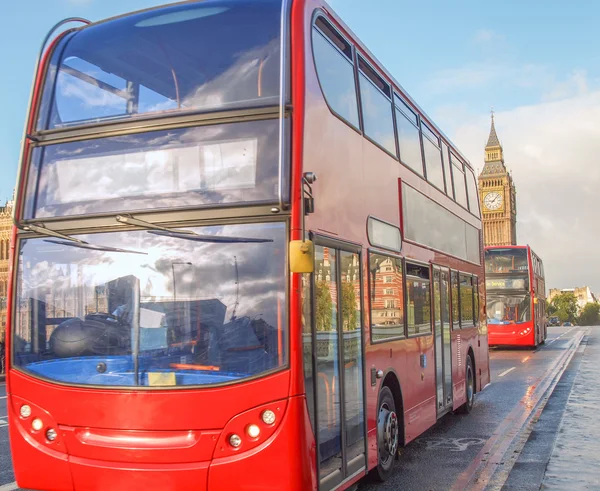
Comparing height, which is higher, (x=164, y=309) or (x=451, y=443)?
(x=164, y=309)

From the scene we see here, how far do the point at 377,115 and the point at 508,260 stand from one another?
20197mm

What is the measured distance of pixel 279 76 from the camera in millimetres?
4996

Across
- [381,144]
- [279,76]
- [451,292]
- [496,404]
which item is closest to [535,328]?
[496,404]

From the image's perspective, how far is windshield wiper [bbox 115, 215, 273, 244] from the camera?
4.73 m

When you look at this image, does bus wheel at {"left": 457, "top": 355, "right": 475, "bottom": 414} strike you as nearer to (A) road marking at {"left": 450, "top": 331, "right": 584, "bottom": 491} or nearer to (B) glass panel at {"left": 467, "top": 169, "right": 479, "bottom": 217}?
(A) road marking at {"left": 450, "top": 331, "right": 584, "bottom": 491}

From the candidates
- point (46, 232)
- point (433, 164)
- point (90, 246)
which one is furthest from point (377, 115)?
point (46, 232)

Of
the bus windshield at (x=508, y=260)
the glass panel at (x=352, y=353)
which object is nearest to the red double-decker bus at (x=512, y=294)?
the bus windshield at (x=508, y=260)

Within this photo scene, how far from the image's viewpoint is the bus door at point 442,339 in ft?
29.4

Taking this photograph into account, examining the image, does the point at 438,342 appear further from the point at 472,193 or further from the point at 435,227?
the point at 472,193

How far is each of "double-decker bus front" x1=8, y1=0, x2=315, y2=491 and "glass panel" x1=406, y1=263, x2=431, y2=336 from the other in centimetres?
321

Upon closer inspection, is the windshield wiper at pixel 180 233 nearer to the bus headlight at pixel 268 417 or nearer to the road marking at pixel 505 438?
the bus headlight at pixel 268 417

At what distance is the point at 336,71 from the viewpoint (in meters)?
5.95

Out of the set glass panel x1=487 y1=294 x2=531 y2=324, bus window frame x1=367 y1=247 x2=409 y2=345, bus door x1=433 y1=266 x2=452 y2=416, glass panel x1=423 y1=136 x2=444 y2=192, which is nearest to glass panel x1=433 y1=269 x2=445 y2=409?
bus door x1=433 y1=266 x2=452 y2=416

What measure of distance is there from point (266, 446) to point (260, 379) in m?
0.40
